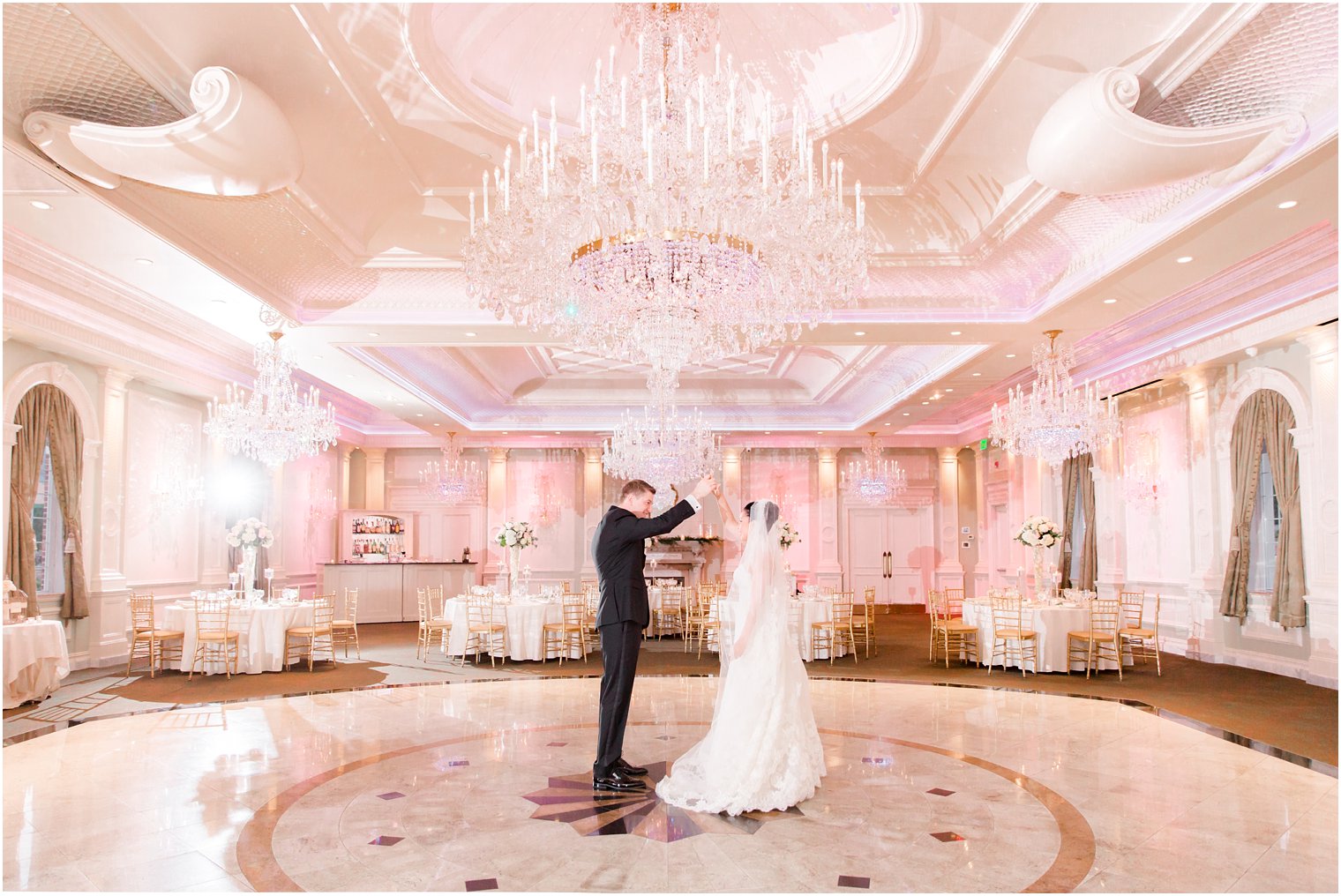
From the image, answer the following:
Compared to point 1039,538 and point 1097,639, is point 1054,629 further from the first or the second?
point 1039,538

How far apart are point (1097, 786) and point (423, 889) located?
12.3 ft

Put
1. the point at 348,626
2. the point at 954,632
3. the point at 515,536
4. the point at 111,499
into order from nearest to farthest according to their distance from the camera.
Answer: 1. the point at 111,499
2. the point at 954,632
3. the point at 348,626
4. the point at 515,536

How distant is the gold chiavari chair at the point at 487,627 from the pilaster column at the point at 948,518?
36.1 feet

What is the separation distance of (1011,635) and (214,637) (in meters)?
8.79

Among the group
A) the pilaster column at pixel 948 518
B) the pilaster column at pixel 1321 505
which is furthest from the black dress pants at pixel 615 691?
the pilaster column at pixel 948 518

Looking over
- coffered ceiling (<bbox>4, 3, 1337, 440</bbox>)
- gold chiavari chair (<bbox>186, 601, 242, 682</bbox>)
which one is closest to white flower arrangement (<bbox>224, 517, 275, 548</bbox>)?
gold chiavari chair (<bbox>186, 601, 242, 682</bbox>)

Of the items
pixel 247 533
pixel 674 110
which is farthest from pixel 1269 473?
pixel 247 533

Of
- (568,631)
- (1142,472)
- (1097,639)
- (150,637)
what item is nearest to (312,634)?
(150,637)

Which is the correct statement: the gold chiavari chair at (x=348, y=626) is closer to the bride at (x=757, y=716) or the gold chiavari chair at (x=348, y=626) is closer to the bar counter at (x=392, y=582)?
the bar counter at (x=392, y=582)

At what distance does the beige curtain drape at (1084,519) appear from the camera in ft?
43.2

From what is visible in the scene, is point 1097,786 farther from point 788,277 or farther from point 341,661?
point 341,661

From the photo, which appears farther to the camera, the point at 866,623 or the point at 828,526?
the point at 828,526

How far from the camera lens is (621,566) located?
504 centimetres

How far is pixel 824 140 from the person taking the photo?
6137mm
